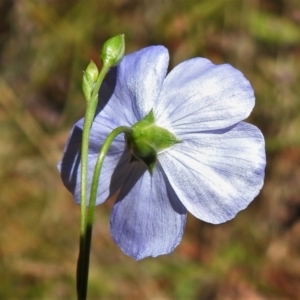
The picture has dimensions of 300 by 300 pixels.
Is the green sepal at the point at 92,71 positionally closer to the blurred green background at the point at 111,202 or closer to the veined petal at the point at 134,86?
the veined petal at the point at 134,86

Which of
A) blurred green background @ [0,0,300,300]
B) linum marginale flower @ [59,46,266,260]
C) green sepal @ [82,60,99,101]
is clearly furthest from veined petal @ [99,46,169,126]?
blurred green background @ [0,0,300,300]

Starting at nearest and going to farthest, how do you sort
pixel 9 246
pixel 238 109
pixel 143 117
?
1. pixel 238 109
2. pixel 143 117
3. pixel 9 246

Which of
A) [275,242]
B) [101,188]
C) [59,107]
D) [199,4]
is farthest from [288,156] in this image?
[101,188]

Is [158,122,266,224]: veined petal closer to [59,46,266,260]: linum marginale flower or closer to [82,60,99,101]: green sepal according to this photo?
[59,46,266,260]: linum marginale flower

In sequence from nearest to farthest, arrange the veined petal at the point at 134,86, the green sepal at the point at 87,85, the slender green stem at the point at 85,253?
the slender green stem at the point at 85,253, the green sepal at the point at 87,85, the veined petal at the point at 134,86

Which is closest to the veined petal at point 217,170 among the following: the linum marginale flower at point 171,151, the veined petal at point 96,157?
the linum marginale flower at point 171,151

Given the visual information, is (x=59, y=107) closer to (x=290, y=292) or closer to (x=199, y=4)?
(x=199, y=4)
